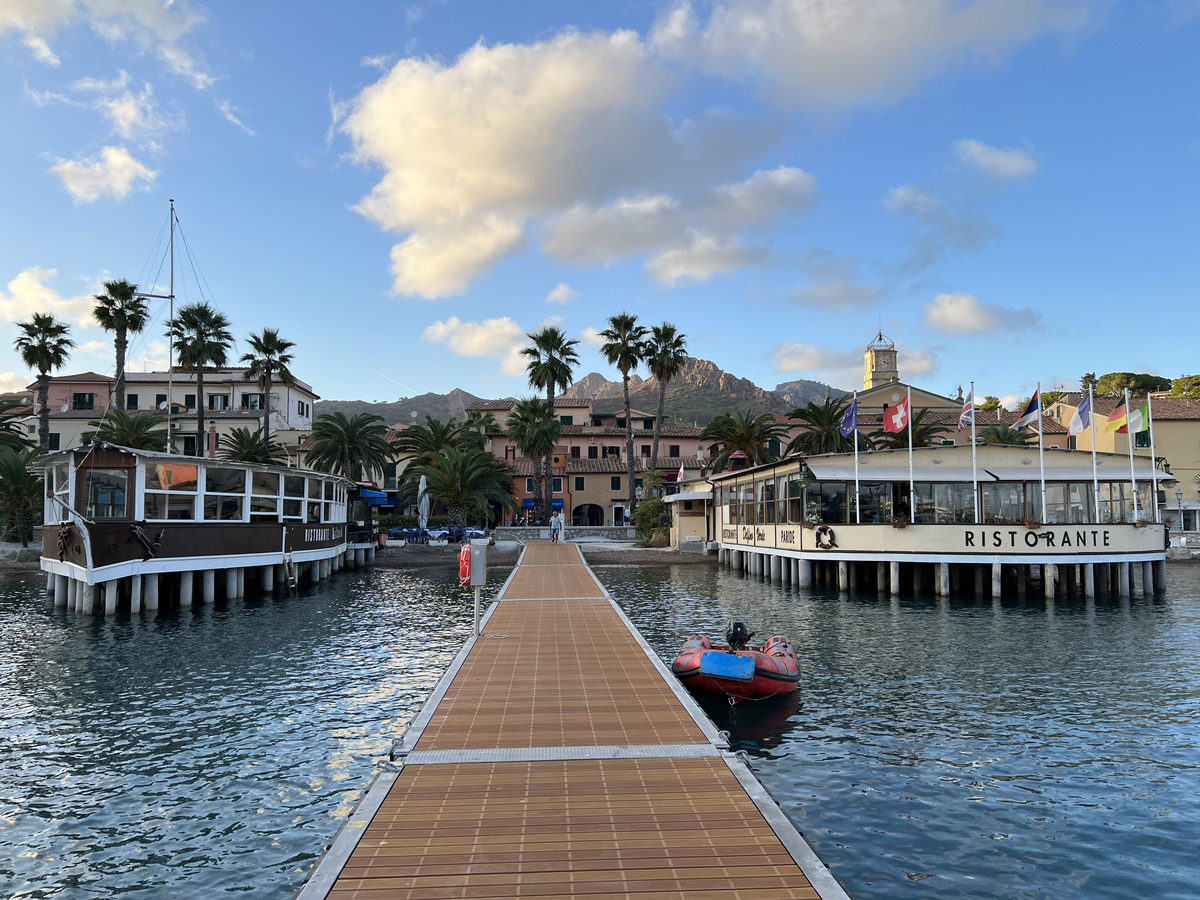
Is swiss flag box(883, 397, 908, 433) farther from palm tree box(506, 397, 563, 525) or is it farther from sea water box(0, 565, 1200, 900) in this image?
palm tree box(506, 397, 563, 525)

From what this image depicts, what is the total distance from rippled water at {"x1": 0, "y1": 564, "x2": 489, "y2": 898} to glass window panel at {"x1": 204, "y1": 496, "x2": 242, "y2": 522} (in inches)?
158

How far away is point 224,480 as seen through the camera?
27.8 meters

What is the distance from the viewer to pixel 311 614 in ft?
87.4

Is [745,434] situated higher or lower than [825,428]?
lower

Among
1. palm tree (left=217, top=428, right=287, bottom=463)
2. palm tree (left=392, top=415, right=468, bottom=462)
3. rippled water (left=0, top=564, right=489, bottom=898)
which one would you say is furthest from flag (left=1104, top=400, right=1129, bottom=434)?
palm tree (left=217, top=428, right=287, bottom=463)

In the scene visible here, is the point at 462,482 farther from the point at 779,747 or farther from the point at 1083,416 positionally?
the point at 779,747

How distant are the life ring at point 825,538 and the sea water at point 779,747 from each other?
8.02 m

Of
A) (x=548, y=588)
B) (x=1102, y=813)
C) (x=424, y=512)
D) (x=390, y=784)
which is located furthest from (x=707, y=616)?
(x=424, y=512)

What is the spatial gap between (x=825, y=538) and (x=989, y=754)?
20.9 m

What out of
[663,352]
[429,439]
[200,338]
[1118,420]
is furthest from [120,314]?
[1118,420]

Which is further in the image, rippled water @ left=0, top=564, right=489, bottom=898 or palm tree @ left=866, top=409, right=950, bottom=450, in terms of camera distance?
palm tree @ left=866, top=409, right=950, bottom=450

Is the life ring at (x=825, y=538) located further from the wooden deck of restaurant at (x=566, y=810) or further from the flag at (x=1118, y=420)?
the wooden deck of restaurant at (x=566, y=810)

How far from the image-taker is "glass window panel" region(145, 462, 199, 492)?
2489 centimetres

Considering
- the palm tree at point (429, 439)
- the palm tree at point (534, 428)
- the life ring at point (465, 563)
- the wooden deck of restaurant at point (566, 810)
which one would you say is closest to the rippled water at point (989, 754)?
the wooden deck of restaurant at point (566, 810)
